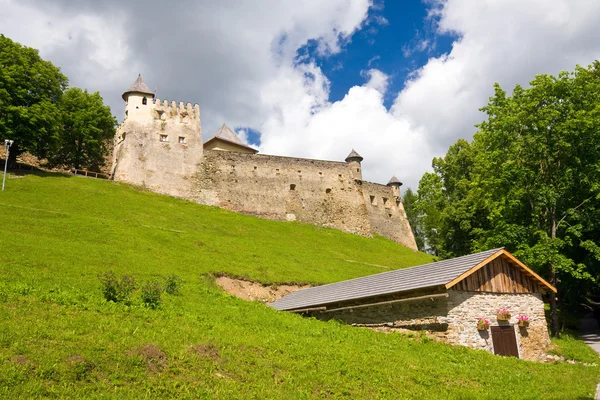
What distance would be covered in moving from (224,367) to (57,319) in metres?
3.87

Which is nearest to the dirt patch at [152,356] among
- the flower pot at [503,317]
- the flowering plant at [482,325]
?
the flowering plant at [482,325]

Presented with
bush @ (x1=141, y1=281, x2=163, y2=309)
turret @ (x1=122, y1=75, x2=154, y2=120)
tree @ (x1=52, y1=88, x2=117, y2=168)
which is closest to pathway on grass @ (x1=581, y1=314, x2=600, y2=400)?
bush @ (x1=141, y1=281, x2=163, y2=309)

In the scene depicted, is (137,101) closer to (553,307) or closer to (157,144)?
(157,144)

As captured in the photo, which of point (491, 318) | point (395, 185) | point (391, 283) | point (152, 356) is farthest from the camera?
point (395, 185)

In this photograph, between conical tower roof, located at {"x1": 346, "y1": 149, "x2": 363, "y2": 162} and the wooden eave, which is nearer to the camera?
the wooden eave

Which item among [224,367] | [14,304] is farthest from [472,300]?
[14,304]

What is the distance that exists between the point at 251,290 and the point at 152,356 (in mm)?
13983

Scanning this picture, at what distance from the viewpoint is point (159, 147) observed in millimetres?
40594

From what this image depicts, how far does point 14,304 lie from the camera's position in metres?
10.3

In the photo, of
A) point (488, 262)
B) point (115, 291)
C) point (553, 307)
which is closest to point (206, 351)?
point (115, 291)

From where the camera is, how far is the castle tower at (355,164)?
50034 millimetres

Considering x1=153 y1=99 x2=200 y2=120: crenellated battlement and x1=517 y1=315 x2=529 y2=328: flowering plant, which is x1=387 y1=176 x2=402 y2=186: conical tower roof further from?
x1=517 y1=315 x2=529 y2=328: flowering plant

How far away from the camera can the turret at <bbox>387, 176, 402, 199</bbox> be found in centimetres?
5487

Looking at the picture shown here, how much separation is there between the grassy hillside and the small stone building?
1.08 m
